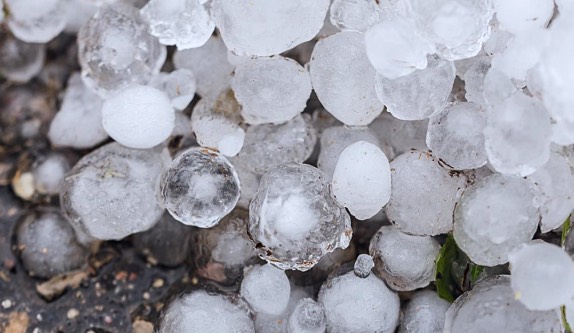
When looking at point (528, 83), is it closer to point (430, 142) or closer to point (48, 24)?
point (430, 142)

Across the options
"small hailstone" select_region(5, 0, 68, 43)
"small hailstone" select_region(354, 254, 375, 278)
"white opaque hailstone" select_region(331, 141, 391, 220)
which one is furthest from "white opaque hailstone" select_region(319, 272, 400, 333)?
"small hailstone" select_region(5, 0, 68, 43)

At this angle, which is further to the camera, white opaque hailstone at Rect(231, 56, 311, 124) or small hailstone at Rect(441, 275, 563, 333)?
white opaque hailstone at Rect(231, 56, 311, 124)

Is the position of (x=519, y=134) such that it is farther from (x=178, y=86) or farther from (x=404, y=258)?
(x=178, y=86)

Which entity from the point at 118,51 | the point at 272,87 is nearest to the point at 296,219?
the point at 272,87

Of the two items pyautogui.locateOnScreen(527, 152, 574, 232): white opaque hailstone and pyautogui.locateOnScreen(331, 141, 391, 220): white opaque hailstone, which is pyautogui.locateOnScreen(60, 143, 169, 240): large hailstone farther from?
pyautogui.locateOnScreen(527, 152, 574, 232): white opaque hailstone

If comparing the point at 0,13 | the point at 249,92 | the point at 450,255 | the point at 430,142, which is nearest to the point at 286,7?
the point at 249,92

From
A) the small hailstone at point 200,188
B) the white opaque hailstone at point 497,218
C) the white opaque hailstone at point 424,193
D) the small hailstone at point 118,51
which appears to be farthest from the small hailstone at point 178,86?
the white opaque hailstone at point 497,218
